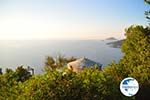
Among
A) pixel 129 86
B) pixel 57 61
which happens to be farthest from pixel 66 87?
pixel 57 61

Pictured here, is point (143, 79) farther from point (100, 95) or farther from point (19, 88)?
point (19, 88)

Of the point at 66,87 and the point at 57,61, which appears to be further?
the point at 57,61

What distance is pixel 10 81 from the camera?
13.2m

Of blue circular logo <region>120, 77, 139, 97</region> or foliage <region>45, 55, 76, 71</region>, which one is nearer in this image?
blue circular logo <region>120, 77, 139, 97</region>

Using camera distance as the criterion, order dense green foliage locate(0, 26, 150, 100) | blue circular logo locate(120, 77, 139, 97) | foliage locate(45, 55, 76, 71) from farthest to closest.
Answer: foliage locate(45, 55, 76, 71) → blue circular logo locate(120, 77, 139, 97) → dense green foliage locate(0, 26, 150, 100)

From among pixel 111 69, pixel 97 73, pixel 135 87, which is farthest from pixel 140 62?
pixel 135 87

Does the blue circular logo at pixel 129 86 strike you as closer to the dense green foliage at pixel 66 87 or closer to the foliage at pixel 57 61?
the dense green foliage at pixel 66 87

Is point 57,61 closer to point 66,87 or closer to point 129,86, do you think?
point 66,87

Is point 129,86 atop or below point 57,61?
atop

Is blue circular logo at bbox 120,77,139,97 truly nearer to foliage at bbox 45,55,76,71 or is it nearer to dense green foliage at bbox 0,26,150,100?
dense green foliage at bbox 0,26,150,100

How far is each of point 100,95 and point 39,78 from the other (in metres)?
2.27

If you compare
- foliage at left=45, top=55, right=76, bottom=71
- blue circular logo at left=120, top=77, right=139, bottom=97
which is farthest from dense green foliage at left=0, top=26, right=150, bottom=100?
foliage at left=45, top=55, right=76, bottom=71

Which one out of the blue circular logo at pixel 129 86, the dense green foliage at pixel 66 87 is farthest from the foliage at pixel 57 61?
the blue circular logo at pixel 129 86

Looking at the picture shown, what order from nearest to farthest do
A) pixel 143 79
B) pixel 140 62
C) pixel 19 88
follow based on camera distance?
pixel 19 88
pixel 143 79
pixel 140 62
